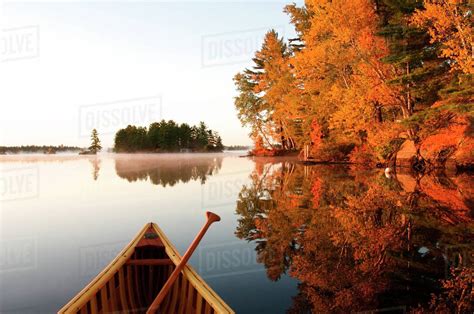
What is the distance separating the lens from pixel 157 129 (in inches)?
4139

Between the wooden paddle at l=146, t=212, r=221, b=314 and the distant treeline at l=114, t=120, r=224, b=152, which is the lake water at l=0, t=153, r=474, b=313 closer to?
the wooden paddle at l=146, t=212, r=221, b=314

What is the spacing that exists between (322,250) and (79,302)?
4687mm

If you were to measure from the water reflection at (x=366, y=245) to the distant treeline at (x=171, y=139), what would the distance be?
9285 centimetres

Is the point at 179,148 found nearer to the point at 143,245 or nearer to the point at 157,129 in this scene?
the point at 157,129

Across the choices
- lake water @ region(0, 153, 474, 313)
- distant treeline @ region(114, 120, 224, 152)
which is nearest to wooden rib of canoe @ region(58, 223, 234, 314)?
lake water @ region(0, 153, 474, 313)

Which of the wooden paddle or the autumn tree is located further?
the autumn tree

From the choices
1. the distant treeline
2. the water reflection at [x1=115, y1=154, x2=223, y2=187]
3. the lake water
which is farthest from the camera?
the distant treeline

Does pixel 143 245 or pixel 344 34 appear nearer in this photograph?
pixel 143 245

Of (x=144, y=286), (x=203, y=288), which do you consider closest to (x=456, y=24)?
(x=203, y=288)

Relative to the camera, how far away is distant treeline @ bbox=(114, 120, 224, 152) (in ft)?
339

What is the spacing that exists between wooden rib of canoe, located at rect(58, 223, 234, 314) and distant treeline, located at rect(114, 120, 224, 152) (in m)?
99.0

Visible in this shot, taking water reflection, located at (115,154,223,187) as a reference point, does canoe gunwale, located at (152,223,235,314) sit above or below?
above

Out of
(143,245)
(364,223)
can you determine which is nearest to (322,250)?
(364,223)

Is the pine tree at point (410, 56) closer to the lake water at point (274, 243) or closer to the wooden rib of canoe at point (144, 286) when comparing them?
the lake water at point (274, 243)
